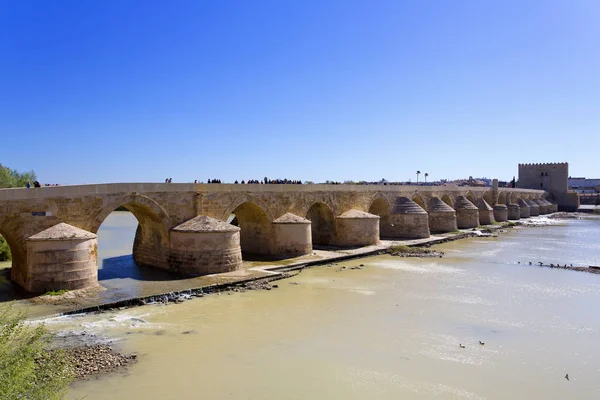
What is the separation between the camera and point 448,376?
8430 mm

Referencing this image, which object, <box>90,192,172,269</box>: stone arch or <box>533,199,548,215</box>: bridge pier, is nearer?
<box>90,192,172,269</box>: stone arch

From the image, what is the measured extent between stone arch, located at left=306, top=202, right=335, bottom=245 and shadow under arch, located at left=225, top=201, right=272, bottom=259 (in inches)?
147

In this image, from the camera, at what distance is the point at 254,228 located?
2103cm

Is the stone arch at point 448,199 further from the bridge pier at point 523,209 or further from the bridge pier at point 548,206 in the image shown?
the bridge pier at point 548,206

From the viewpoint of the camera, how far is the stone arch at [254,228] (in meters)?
20.3

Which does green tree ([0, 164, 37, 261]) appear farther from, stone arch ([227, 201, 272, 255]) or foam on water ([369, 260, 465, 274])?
foam on water ([369, 260, 465, 274])

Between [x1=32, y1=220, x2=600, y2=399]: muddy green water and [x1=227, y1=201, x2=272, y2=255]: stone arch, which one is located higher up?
[x1=227, y1=201, x2=272, y2=255]: stone arch

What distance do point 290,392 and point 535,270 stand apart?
14947mm

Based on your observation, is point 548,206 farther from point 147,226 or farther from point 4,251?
point 4,251

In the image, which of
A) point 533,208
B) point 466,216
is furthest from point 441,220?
point 533,208

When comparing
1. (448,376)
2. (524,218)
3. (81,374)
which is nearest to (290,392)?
(448,376)

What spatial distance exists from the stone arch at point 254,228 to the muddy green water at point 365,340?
4.22 m

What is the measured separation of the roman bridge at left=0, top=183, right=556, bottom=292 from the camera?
12844 millimetres

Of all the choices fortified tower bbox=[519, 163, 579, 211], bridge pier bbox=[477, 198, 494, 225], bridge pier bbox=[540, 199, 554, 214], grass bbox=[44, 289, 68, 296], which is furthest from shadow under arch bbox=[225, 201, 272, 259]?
fortified tower bbox=[519, 163, 579, 211]
